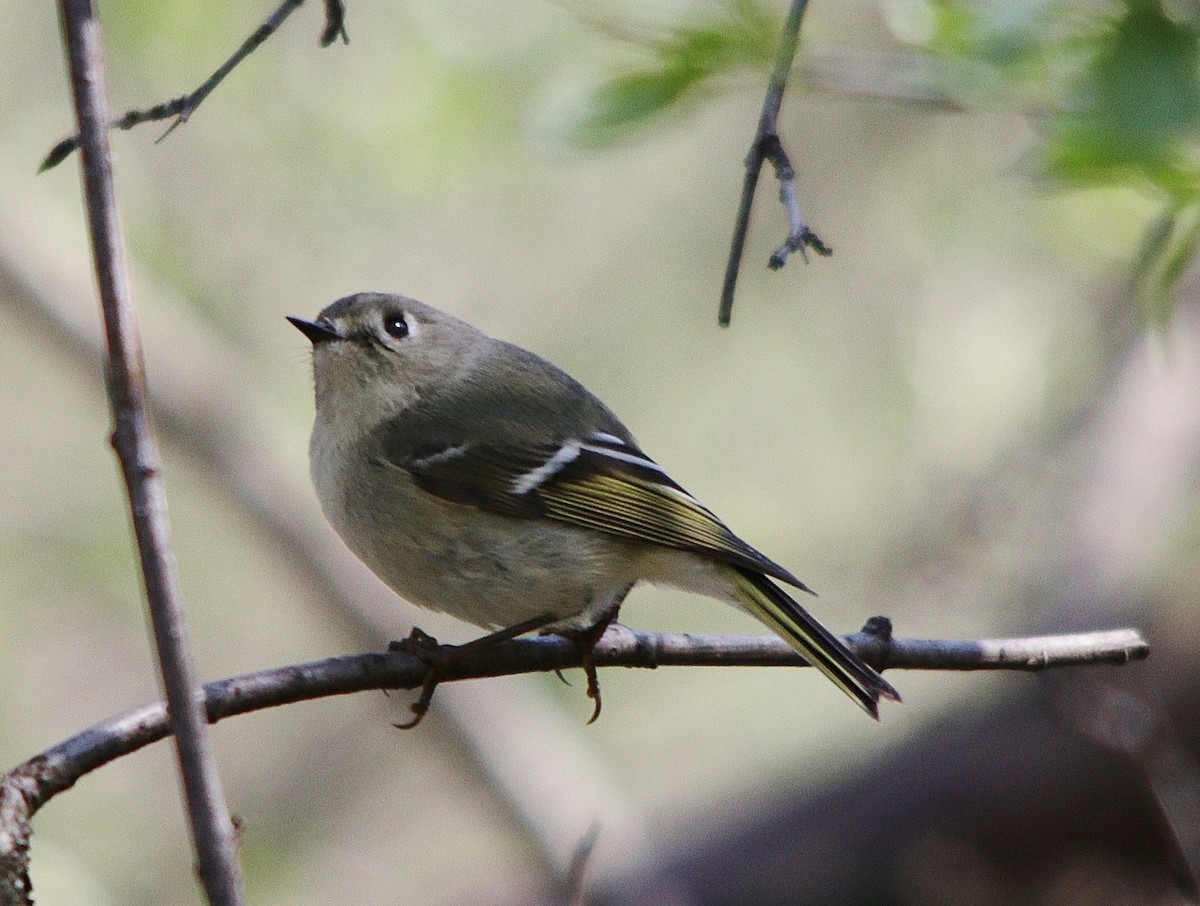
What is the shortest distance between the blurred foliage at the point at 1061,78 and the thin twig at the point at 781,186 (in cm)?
27

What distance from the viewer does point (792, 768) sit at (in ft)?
13.3

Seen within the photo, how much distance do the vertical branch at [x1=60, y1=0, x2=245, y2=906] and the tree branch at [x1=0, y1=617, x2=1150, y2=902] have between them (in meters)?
0.41

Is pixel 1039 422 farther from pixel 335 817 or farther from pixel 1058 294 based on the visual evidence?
pixel 335 817

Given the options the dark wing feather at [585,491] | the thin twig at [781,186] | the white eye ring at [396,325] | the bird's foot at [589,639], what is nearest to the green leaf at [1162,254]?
the thin twig at [781,186]

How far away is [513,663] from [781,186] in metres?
0.83

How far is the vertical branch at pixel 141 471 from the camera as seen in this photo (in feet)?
2.71

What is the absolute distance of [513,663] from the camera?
6.40 ft

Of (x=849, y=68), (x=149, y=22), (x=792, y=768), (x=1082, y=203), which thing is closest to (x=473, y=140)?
(x=149, y=22)

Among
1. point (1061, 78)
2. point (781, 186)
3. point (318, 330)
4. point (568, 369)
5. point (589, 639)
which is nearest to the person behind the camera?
point (781, 186)

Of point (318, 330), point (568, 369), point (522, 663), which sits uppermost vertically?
point (318, 330)

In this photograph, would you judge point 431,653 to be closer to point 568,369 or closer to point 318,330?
point 318,330

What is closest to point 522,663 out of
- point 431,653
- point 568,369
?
point 431,653

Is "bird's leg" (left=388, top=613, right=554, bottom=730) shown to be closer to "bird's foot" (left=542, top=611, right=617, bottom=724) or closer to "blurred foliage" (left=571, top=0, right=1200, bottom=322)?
"bird's foot" (left=542, top=611, right=617, bottom=724)

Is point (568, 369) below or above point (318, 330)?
below
